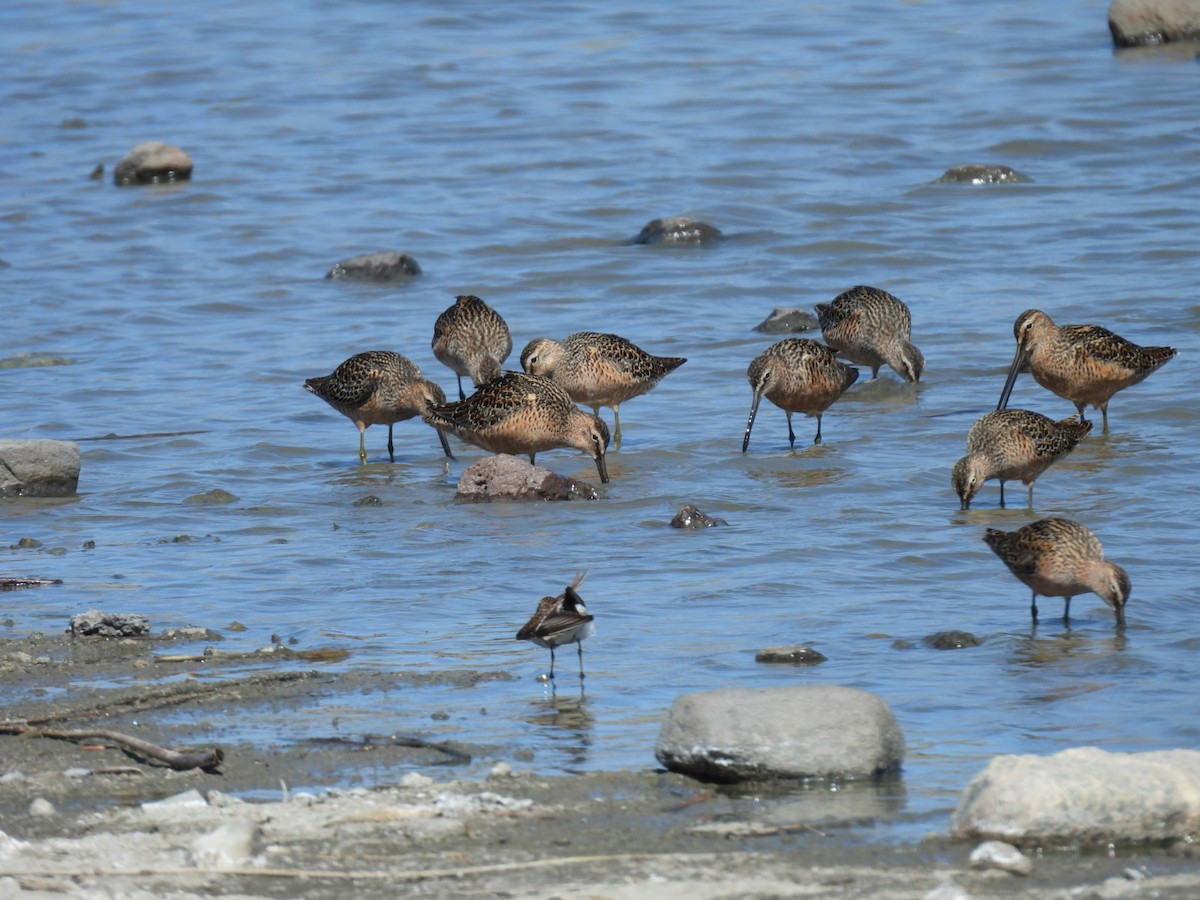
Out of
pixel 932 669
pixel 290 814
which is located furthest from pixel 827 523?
pixel 290 814

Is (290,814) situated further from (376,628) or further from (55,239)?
(55,239)

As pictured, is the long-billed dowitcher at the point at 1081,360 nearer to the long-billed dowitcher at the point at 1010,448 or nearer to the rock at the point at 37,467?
the long-billed dowitcher at the point at 1010,448

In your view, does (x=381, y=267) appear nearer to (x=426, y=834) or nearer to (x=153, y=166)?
(x=153, y=166)

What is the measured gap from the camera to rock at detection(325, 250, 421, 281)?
51.2ft

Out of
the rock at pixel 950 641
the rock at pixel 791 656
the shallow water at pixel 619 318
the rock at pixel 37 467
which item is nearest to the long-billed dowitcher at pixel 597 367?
the shallow water at pixel 619 318

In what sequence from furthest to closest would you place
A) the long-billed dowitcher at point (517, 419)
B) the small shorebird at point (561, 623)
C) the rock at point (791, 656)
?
the long-billed dowitcher at point (517, 419)
the rock at point (791, 656)
the small shorebird at point (561, 623)

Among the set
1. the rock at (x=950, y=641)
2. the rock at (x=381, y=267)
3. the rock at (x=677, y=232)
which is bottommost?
the rock at (x=950, y=641)

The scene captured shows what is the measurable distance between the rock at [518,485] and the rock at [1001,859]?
5088 mm

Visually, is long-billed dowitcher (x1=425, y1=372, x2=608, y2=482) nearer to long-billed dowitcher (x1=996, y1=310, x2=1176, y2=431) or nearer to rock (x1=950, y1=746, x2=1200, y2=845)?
long-billed dowitcher (x1=996, y1=310, x2=1176, y2=431)

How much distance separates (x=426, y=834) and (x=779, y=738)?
96 cm

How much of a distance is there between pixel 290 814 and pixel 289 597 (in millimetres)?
2777

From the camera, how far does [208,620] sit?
7.07m

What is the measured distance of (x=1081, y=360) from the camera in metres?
10.8

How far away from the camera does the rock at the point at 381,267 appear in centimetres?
1562
